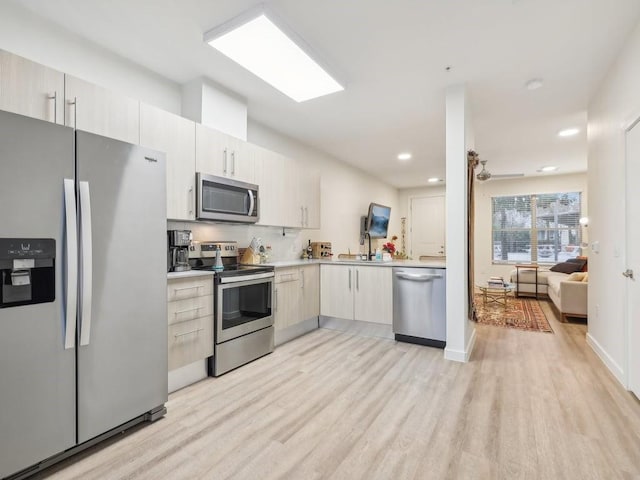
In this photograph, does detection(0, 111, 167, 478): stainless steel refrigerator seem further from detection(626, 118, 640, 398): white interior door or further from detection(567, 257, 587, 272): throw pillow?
detection(567, 257, 587, 272): throw pillow

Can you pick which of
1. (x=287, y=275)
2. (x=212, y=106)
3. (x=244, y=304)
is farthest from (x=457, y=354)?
(x=212, y=106)

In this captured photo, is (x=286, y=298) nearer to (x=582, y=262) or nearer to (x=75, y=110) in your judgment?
(x=75, y=110)

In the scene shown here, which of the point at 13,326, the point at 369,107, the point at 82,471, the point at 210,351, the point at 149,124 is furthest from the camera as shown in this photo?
the point at 369,107

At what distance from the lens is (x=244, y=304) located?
3.03 meters

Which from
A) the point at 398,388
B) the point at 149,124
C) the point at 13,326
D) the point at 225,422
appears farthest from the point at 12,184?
the point at 398,388

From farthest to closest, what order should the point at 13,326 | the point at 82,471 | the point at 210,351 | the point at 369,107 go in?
the point at 369,107
the point at 210,351
the point at 82,471
the point at 13,326

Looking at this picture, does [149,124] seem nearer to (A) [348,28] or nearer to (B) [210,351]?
(A) [348,28]

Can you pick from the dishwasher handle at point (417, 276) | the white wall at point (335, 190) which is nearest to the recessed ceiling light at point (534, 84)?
the dishwasher handle at point (417, 276)

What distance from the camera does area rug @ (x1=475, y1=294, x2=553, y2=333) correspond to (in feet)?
14.3

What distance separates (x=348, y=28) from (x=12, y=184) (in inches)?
85.8

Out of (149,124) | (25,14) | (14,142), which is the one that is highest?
(25,14)

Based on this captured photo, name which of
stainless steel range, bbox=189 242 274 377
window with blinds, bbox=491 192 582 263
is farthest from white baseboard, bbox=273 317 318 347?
window with blinds, bbox=491 192 582 263

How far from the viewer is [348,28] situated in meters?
2.27

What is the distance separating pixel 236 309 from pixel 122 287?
118 cm
